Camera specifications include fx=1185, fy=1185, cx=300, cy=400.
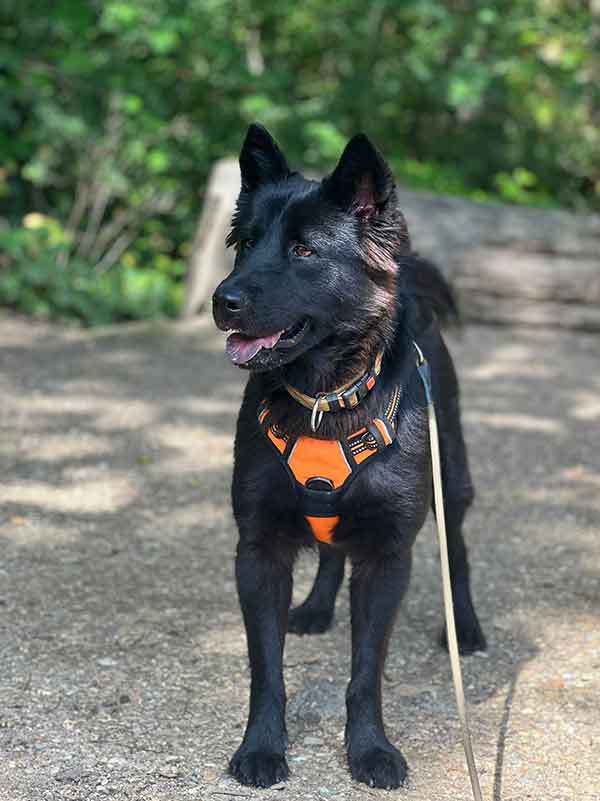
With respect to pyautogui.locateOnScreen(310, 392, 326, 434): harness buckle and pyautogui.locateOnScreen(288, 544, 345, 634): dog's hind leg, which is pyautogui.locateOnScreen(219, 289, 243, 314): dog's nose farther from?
pyautogui.locateOnScreen(288, 544, 345, 634): dog's hind leg

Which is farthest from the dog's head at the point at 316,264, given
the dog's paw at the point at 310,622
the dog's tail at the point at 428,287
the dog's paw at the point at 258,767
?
the dog's paw at the point at 310,622

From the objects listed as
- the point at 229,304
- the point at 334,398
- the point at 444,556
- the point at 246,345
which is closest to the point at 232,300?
the point at 229,304

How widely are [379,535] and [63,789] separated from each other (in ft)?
3.57

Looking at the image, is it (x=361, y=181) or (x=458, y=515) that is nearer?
(x=361, y=181)

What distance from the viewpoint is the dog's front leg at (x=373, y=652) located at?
332cm

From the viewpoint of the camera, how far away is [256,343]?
10.3 feet

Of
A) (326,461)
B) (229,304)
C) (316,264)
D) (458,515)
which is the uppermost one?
(316,264)

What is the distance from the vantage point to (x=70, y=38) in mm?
10117

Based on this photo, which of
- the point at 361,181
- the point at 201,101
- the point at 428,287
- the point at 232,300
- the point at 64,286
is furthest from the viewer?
the point at 201,101

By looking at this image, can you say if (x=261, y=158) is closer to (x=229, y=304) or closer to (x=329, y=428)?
(x=229, y=304)

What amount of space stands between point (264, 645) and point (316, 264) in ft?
3.49

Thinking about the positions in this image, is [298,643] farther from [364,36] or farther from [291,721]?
[364,36]

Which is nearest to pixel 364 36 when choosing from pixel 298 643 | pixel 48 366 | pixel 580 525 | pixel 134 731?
pixel 48 366

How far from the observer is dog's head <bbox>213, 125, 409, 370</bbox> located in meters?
3.12
